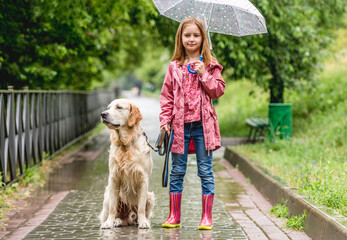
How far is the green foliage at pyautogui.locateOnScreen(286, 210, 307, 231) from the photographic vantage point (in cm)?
575

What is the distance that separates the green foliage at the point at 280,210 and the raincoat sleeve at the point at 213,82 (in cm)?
180

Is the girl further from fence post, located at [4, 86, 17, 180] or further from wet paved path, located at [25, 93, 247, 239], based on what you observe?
fence post, located at [4, 86, 17, 180]

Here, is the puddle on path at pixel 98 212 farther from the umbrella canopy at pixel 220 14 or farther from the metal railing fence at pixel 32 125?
the umbrella canopy at pixel 220 14

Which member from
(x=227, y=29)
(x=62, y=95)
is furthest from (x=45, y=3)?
(x=227, y=29)

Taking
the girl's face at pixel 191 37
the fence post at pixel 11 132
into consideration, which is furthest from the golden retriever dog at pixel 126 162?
the fence post at pixel 11 132

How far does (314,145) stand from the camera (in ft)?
32.9

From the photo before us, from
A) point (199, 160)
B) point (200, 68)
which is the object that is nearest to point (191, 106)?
point (200, 68)

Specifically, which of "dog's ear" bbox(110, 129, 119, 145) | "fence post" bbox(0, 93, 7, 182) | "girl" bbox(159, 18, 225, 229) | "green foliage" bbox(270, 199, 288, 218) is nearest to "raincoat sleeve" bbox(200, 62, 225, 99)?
"girl" bbox(159, 18, 225, 229)

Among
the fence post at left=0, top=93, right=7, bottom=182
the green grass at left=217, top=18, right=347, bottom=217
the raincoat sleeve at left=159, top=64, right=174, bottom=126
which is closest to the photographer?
the raincoat sleeve at left=159, top=64, right=174, bottom=126

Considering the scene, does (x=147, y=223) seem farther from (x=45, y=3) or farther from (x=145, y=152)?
(x=45, y=3)

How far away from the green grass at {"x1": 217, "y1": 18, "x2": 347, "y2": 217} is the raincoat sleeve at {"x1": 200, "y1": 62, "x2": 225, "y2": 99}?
1.57 metres

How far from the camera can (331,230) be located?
4.79 m

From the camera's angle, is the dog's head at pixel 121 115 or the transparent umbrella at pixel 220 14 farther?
the transparent umbrella at pixel 220 14

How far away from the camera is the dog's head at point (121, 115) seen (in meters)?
5.56
